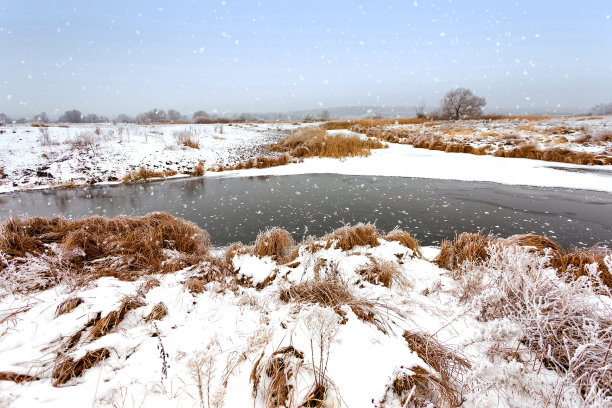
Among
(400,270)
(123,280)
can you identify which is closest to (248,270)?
(123,280)

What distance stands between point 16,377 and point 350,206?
6654mm

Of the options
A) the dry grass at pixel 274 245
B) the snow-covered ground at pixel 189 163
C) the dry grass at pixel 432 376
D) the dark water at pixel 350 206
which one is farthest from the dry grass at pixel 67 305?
the snow-covered ground at pixel 189 163

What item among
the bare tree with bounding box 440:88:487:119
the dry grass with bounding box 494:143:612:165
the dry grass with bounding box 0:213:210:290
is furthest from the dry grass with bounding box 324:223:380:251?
the bare tree with bounding box 440:88:487:119

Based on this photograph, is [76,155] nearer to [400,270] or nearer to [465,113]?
[400,270]

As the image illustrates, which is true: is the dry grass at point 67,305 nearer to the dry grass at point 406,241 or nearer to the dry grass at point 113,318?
the dry grass at point 113,318

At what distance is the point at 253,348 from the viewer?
2072 mm

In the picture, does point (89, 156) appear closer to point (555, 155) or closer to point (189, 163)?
point (189, 163)

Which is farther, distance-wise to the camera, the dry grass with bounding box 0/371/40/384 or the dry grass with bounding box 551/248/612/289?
the dry grass with bounding box 551/248/612/289

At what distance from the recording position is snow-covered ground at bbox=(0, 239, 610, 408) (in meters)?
1.65

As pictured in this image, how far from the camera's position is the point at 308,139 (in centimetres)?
1700

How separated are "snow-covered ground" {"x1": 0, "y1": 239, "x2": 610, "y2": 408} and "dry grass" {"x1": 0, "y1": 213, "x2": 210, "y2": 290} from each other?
56 centimetres

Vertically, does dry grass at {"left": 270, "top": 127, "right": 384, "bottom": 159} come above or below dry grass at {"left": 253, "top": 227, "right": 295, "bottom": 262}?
above

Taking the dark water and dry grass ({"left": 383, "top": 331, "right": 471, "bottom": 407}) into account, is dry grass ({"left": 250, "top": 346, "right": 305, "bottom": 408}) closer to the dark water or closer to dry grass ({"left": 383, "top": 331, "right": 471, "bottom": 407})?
dry grass ({"left": 383, "top": 331, "right": 471, "bottom": 407})

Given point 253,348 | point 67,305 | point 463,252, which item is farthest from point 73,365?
point 463,252
